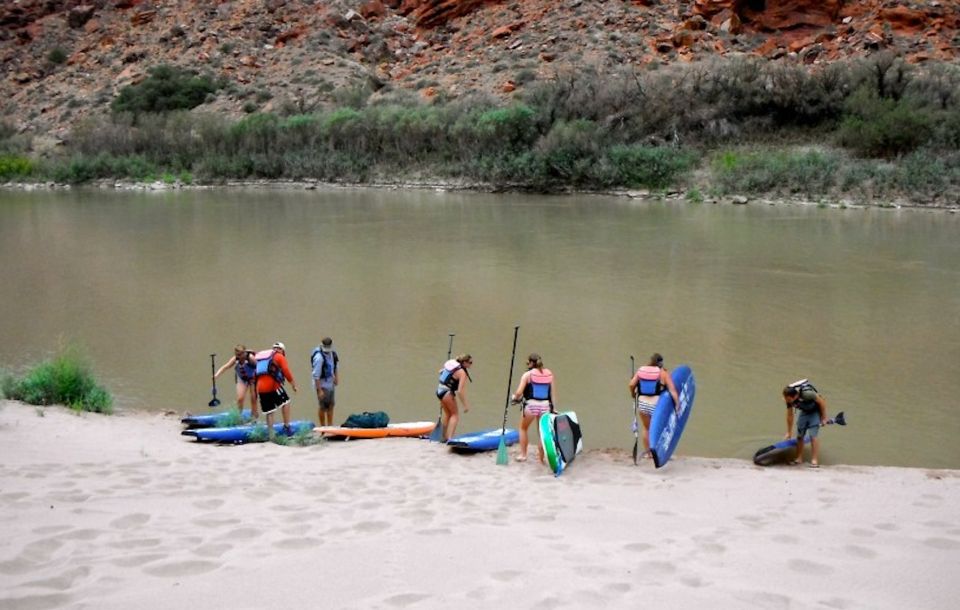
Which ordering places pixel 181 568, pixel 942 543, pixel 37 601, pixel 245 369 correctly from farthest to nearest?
1. pixel 245 369
2. pixel 942 543
3. pixel 181 568
4. pixel 37 601

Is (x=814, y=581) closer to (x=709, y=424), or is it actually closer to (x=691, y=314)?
(x=709, y=424)

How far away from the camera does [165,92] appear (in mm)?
64312

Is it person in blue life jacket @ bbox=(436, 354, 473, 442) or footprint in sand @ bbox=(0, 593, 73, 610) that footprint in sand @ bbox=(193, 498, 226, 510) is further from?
person in blue life jacket @ bbox=(436, 354, 473, 442)

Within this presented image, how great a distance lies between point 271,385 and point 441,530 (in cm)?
413

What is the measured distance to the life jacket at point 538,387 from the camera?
8883 millimetres

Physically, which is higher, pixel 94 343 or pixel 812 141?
pixel 812 141

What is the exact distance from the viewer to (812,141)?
143 ft

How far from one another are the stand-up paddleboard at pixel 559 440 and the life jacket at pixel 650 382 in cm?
86

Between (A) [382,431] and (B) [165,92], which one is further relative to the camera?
(B) [165,92]

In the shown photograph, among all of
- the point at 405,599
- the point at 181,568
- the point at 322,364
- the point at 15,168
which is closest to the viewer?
the point at 405,599

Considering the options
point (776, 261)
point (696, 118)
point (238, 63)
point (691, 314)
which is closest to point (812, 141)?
point (696, 118)

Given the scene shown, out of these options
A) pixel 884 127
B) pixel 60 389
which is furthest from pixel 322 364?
pixel 884 127

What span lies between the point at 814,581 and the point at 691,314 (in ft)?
37.4

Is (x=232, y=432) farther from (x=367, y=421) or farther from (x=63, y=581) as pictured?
(x=63, y=581)
